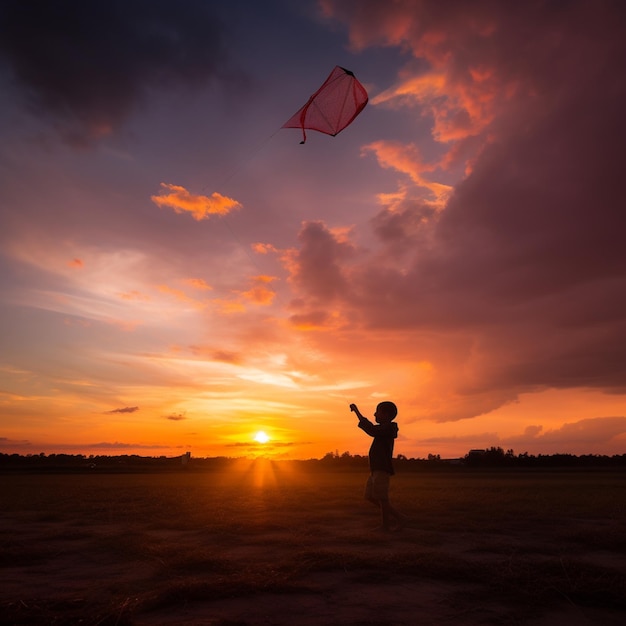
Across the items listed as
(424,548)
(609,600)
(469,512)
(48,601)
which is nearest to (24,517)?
(48,601)

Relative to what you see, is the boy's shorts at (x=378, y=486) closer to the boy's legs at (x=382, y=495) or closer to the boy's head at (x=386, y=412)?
the boy's legs at (x=382, y=495)

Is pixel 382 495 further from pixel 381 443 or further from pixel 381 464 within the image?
pixel 381 443

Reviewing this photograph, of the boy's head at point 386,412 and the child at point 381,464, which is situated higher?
the boy's head at point 386,412

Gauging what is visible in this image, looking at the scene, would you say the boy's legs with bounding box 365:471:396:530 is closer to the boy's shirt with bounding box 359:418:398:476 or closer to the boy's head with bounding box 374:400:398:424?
the boy's shirt with bounding box 359:418:398:476

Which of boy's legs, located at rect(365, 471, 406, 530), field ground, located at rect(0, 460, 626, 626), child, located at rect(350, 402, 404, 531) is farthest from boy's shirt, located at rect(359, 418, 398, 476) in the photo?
field ground, located at rect(0, 460, 626, 626)

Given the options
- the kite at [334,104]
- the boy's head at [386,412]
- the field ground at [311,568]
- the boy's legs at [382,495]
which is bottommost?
the field ground at [311,568]

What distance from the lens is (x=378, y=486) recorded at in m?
9.91

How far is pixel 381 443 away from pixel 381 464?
40 centimetres

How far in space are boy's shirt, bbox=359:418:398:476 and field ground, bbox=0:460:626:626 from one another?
1195 millimetres

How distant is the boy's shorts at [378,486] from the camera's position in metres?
9.88

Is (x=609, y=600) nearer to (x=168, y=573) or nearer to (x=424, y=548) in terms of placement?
(x=424, y=548)

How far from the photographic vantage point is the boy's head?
1057 centimetres

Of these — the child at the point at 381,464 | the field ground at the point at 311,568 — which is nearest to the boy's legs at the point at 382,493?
the child at the point at 381,464

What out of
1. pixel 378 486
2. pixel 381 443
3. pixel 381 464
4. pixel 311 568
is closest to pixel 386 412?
pixel 381 443
